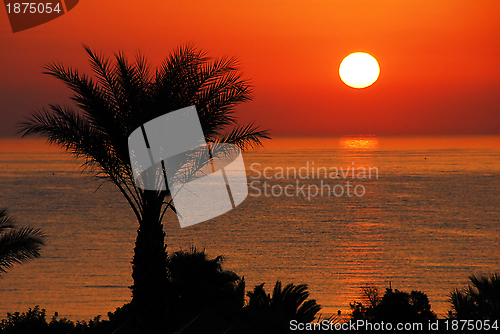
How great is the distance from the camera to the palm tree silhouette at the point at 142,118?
9.63 metres

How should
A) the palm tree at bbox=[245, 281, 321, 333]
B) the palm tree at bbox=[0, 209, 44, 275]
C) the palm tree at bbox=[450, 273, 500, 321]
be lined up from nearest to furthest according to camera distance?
the palm tree at bbox=[450, 273, 500, 321]
the palm tree at bbox=[0, 209, 44, 275]
the palm tree at bbox=[245, 281, 321, 333]

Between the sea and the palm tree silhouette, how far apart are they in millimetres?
12369

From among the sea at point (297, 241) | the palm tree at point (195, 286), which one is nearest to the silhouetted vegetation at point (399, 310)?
the palm tree at point (195, 286)

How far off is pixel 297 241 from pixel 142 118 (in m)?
34.4

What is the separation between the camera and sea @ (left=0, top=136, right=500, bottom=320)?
2909cm

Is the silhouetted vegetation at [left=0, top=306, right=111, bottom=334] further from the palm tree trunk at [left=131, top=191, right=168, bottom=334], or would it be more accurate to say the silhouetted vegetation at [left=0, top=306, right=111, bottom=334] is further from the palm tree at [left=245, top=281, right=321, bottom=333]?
the palm tree at [left=245, top=281, right=321, bottom=333]

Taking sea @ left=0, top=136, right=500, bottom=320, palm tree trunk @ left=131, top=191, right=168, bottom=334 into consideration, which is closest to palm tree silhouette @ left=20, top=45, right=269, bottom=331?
palm tree trunk @ left=131, top=191, right=168, bottom=334

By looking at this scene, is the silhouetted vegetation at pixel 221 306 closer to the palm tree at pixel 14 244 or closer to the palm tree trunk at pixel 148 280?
the palm tree trunk at pixel 148 280

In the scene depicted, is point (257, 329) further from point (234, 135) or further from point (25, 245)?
point (25, 245)

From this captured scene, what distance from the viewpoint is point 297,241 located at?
139 ft

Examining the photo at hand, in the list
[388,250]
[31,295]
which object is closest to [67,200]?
[31,295]

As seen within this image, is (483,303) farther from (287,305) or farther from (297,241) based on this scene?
(297,241)

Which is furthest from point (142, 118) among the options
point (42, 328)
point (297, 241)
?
point (297, 241)

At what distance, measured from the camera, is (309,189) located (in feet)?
264
